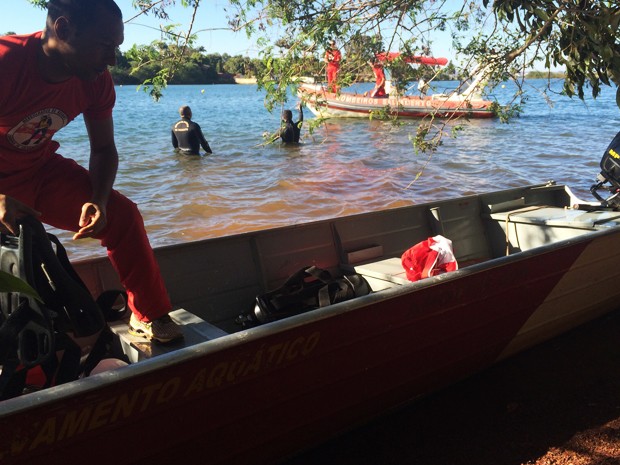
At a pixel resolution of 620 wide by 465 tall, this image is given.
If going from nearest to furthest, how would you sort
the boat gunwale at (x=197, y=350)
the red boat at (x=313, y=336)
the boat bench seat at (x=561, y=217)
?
1. the boat gunwale at (x=197, y=350)
2. the red boat at (x=313, y=336)
3. the boat bench seat at (x=561, y=217)

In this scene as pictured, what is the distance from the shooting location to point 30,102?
2.51 meters

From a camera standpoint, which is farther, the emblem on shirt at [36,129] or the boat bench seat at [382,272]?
the boat bench seat at [382,272]

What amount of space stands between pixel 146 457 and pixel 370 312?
1274 millimetres

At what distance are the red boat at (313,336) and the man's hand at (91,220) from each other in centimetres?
71

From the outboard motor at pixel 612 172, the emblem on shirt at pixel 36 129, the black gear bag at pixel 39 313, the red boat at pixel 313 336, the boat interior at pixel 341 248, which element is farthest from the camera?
the outboard motor at pixel 612 172

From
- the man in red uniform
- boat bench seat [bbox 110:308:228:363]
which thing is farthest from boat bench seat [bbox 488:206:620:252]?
the man in red uniform

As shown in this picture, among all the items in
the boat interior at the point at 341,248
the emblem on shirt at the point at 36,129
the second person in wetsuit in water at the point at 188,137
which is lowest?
the boat interior at the point at 341,248

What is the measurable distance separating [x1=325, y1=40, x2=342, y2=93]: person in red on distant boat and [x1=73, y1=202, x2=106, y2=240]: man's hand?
7.97 ft

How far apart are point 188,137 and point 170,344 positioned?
12.8m

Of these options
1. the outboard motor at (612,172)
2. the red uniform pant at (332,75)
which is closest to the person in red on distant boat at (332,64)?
the red uniform pant at (332,75)

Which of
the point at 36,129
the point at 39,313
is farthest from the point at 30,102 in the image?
the point at 39,313

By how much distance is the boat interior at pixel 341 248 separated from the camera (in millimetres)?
4148

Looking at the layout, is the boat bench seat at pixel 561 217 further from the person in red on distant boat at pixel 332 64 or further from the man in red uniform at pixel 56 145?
the man in red uniform at pixel 56 145

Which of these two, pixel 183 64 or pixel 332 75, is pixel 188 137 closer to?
pixel 332 75
